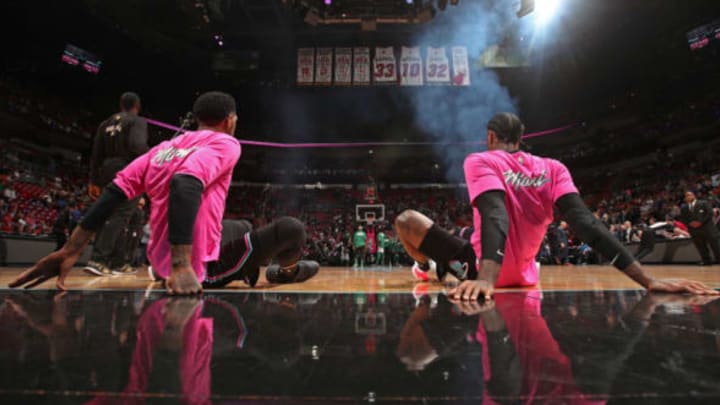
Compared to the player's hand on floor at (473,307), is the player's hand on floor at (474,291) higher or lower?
Answer: higher

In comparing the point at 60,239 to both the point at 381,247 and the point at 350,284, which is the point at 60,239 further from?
the point at 381,247

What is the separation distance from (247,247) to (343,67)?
30.2 feet

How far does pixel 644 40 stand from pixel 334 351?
15682 mm

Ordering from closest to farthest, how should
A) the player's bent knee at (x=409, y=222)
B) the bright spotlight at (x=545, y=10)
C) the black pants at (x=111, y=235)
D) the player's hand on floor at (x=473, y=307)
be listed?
1. the player's hand on floor at (x=473, y=307)
2. the player's bent knee at (x=409, y=222)
3. the black pants at (x=111, y=235)
4. the bright spotlight at (x=545, y=10)

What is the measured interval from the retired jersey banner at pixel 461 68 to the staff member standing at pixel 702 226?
510 cm

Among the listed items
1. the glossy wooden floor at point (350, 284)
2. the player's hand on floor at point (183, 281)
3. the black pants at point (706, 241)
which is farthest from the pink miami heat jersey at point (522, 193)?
the black pants at point (706, 241)

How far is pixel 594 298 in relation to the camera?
4.37 feet

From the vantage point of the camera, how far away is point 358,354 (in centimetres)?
57

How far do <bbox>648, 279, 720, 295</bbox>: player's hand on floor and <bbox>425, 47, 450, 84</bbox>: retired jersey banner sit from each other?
885cm

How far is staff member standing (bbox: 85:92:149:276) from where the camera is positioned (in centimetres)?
290

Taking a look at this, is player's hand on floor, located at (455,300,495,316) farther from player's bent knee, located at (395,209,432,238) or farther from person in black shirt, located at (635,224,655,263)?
person in black shirt, located at (635,224,655,263)

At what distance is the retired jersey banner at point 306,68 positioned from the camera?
395 inches

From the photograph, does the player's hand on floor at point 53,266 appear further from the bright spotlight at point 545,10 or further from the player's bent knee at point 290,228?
the bright spotlight at point 545,10

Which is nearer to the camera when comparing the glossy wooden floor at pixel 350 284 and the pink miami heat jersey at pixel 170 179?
the pink miami heat jersey at pixel 170 179
